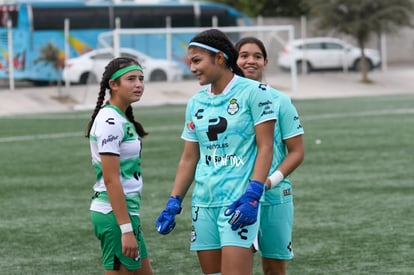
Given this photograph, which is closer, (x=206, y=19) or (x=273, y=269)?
(x=273, y=269)

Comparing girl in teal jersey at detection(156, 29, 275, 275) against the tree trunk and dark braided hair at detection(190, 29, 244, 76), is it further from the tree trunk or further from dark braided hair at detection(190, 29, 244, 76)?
the tree trunk

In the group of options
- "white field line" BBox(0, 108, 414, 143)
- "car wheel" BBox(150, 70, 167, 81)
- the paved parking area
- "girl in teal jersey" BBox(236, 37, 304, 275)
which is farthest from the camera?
"car wheel" BBox(150, 70, 167, 81)

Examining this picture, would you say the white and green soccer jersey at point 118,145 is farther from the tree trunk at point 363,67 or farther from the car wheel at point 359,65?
the car wheel at point 359,65

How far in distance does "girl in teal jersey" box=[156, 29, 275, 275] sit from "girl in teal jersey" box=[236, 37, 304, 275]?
39 cm

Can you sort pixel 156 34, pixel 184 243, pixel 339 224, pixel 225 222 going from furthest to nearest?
1. pixel 156 34
2. pixel 339 224
3. pixel 184 243
4. pixel 225 222

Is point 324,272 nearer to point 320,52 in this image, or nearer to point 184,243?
point 184,243

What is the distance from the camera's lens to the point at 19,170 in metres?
16.4

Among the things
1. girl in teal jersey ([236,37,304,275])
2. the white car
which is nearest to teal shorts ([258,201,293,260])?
girl in teal jersey ([236,37,304,275])

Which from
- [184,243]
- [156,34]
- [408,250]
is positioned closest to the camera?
[408,250]

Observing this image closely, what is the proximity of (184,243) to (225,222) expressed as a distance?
166 inches

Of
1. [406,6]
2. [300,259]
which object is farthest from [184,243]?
[406,6]

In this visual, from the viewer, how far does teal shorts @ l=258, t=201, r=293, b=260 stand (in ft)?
20.5

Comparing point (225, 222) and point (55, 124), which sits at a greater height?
point (225, 222)

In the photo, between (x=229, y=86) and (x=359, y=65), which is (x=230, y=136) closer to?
(x=229, y=86)
